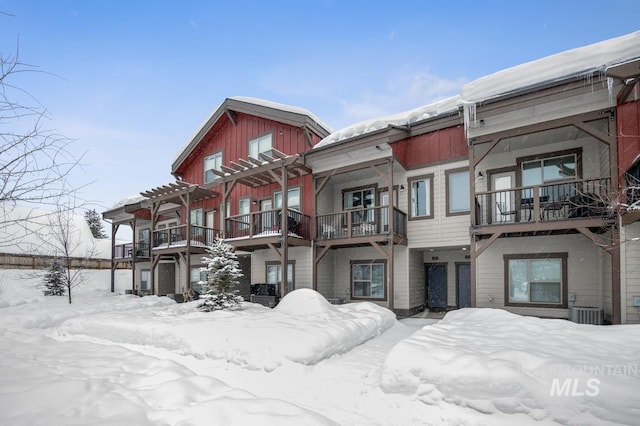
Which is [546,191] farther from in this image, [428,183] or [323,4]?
[323,4]

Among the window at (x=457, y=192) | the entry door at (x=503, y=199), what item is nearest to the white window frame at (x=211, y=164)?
the window at (x=457, y=192)

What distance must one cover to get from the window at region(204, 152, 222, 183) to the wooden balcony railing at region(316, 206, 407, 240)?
7.67 meters

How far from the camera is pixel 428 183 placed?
501 inches

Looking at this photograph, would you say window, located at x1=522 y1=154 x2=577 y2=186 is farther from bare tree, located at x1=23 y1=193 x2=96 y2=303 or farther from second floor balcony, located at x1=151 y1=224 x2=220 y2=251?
bare tree, located at x1=23 y1=193 x2=96 y2=303

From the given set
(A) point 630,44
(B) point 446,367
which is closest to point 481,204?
(A) point 630,44

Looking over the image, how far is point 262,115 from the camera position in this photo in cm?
1630

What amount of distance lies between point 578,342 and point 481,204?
5.67m

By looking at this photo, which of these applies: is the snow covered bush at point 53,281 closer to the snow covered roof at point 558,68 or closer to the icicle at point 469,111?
the icicle at point 469,111

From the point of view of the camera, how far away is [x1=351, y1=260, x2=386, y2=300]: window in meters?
13.6

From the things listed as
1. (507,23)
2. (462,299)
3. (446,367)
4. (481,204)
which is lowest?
(462,299)

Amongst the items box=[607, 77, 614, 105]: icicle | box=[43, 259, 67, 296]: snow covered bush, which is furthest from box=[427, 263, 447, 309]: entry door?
box=[43, 259, 67, 296]: snow covered bush

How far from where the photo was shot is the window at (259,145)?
16.6 metres

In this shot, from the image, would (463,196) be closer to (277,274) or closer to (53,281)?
(277,274)

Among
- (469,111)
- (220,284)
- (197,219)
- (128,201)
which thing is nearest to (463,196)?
(469,111)
